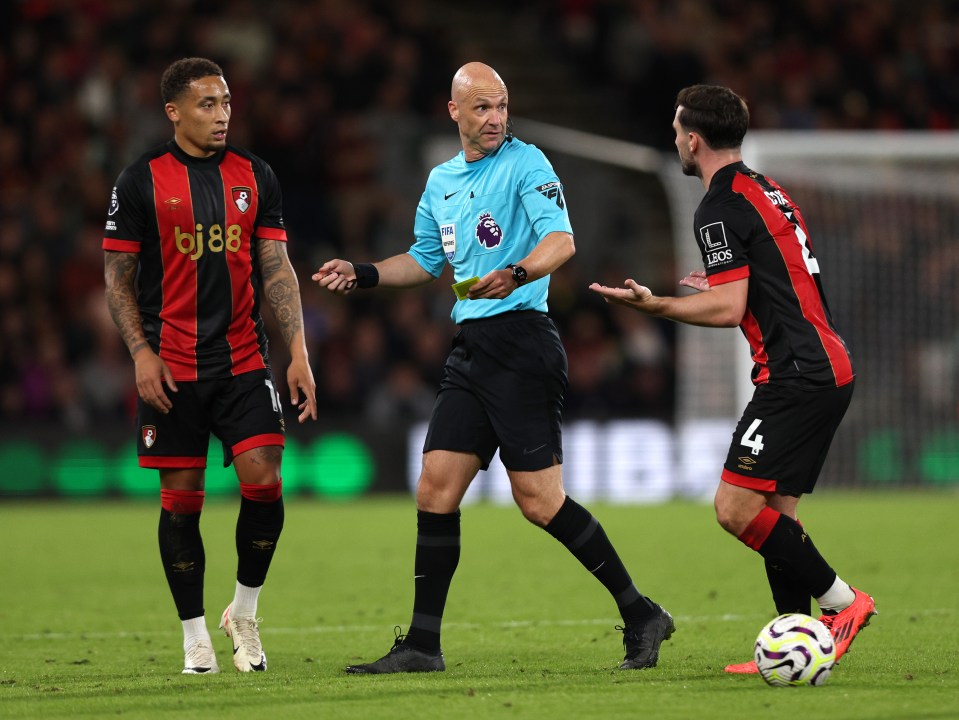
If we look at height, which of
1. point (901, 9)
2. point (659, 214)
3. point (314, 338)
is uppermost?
point (901, 9)

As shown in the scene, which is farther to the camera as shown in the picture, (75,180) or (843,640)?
(75,180)

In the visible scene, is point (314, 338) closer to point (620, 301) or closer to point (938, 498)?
point (938, 498)

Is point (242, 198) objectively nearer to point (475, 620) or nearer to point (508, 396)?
point (508, 396)

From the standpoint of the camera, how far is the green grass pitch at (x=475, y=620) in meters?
4.94

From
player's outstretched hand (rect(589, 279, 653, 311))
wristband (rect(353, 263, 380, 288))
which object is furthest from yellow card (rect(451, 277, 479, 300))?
wristband (rect(353, 263, 380, 288))

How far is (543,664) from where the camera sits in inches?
230

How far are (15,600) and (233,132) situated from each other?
881 cm

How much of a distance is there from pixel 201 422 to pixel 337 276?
33.1 inches

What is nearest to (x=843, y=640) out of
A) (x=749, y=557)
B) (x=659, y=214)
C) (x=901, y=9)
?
(x=749, y=557)

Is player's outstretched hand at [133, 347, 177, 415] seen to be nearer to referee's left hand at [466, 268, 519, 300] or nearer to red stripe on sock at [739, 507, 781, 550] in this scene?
referee's left hand at [466, 268, 519, 300]

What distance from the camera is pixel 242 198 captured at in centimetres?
597

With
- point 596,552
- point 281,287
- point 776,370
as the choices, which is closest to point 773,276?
point 776,370

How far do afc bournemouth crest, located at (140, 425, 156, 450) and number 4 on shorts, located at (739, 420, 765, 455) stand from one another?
2.32 meters

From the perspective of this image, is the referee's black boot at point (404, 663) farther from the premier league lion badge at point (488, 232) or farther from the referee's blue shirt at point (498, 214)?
the premier league lion badge at point (488, 232)
